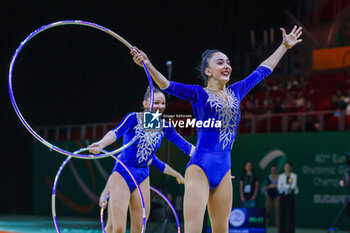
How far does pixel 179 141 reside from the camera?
530 cm

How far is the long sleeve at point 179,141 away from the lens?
5.24 m

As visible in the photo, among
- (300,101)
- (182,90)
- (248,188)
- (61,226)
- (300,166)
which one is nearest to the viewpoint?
(182,90)

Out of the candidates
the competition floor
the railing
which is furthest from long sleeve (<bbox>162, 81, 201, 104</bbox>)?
the railing

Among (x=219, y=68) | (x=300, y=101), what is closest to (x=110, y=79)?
(x=300, y=101)

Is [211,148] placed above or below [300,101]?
below

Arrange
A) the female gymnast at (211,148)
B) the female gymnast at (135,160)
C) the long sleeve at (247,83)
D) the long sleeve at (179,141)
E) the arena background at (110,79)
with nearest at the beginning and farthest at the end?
1. the female gymnast at (211,148)
2. the long sleeve at (247,83)
3. the long sleeve at (179,141)
4. the female gymnast at (135,160)
5. the arena background at (110,79)

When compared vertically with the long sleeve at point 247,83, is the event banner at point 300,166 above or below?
below

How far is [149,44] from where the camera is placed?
14188 millimetres

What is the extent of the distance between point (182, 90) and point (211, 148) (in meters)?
0.49

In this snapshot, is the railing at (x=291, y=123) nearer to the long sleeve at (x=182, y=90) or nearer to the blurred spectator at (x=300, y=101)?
the blurred spectator at (x=300, y=101)

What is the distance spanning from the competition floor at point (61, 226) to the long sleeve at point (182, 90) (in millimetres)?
5853

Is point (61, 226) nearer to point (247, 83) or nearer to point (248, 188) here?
point (248, 188)

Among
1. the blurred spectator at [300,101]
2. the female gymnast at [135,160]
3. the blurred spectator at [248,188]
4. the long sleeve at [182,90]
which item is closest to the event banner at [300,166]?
the blurred spectator at [300,101]

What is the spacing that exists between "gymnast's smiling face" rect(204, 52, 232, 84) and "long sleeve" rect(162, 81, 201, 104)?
0.78 ft
